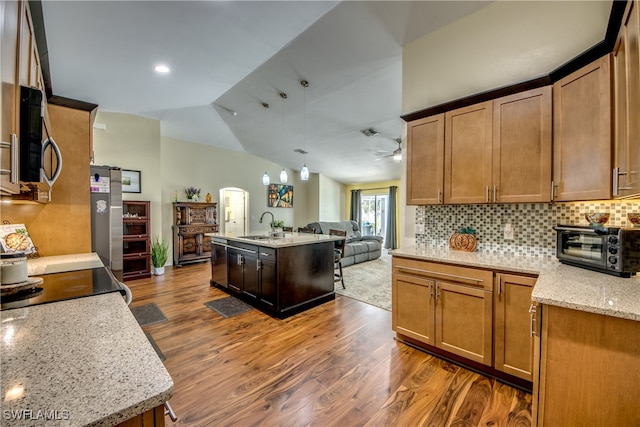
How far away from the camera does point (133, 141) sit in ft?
16.6

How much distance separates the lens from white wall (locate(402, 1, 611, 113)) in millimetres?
2037

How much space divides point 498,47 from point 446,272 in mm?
2044

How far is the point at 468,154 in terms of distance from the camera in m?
2.33

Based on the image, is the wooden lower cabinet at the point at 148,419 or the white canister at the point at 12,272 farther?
the white canister at the point at 12,272

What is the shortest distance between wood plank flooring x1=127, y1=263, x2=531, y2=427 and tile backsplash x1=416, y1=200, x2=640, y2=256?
3.59 feet

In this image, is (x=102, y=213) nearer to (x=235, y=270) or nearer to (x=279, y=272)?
(x=235, y=270)

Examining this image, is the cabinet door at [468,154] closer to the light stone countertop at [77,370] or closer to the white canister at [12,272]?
the light stone countertop at [77,370]

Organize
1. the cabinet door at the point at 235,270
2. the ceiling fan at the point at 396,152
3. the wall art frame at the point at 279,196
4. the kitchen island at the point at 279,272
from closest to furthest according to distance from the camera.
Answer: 1. the kitchen island at the point at 279,272
2. the cabinet door at the point at 235,270
3. the ceiling fan at the point at 396,152
4. the wall art frame at the point at 279,196

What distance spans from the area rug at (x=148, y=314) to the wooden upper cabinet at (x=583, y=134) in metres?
3.99

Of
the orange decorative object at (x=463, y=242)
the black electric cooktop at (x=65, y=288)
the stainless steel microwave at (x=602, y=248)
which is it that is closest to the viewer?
the black electric cooktop at (x=65, y=288)

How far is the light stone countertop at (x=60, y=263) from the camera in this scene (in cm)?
175

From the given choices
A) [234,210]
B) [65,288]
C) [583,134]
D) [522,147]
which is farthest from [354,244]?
[65,288]

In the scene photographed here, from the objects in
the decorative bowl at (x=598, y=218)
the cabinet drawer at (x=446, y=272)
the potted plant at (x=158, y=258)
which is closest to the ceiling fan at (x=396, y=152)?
the cabinet drawer at (x=446, y=272)


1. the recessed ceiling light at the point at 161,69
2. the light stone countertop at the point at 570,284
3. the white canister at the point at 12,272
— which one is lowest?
the light stone countertop at the point at 570,284
